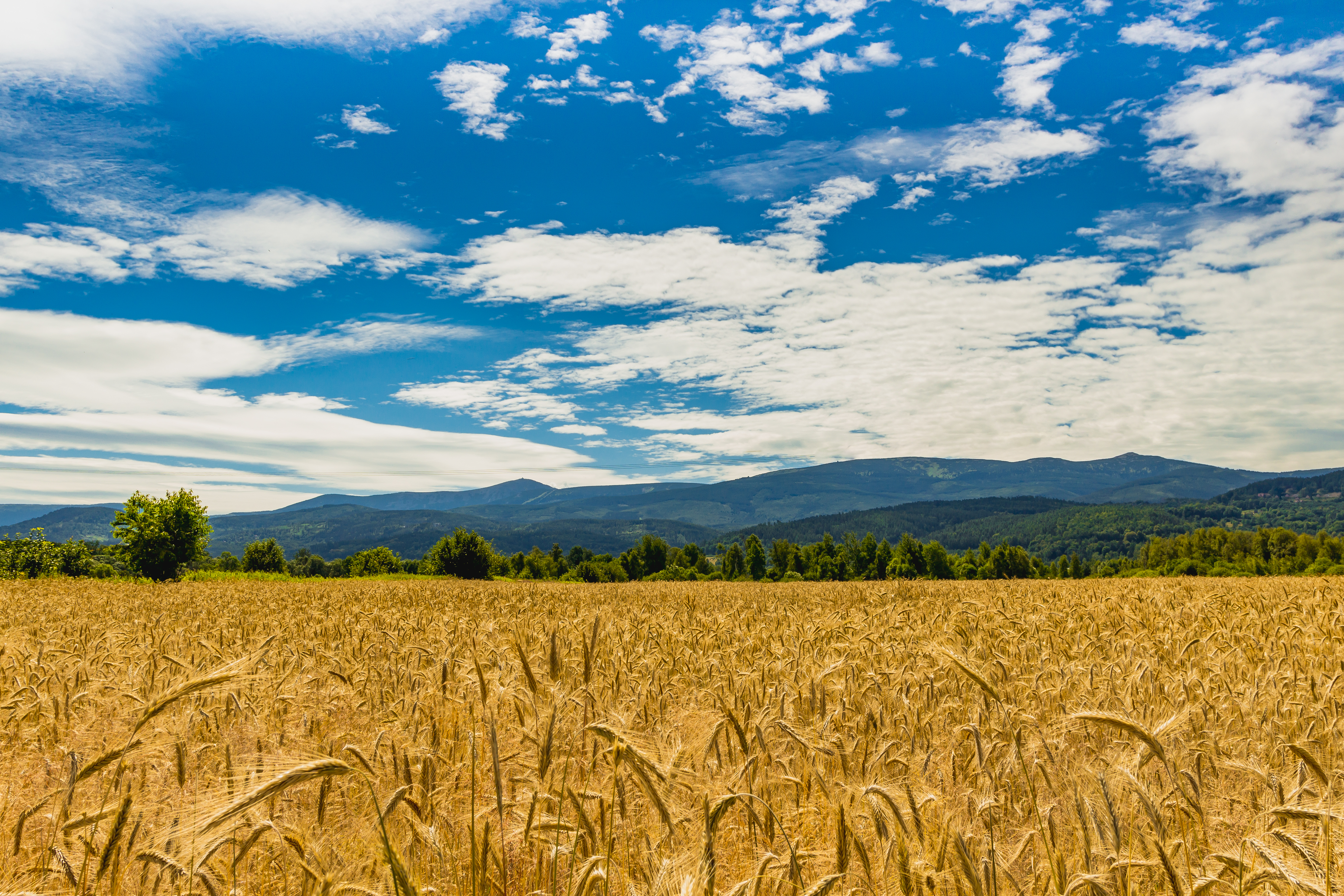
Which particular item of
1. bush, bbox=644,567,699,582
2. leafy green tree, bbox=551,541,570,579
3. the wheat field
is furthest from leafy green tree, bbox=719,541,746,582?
the wheat field

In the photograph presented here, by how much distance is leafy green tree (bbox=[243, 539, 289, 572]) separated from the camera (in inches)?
4508

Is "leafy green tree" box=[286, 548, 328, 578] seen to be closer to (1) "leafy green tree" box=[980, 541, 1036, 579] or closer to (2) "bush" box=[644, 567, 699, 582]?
(2) "bush" box=[644, 567, 699, 582]

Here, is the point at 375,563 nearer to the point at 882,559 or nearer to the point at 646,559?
the point at 646,559

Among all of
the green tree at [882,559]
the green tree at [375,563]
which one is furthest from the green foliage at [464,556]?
the green tree at [882,559]

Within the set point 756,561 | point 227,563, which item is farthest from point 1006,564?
point 227,563

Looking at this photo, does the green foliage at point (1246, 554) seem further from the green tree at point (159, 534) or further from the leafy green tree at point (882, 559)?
the green tree at point (159, 534)

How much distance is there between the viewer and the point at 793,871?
7.64ft

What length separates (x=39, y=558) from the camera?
57.2 meters

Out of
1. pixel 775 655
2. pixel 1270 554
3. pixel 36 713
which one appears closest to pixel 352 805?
pixel 36 713

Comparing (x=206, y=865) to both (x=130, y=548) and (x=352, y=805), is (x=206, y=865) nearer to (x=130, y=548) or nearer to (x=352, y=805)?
(x=352, y=805)

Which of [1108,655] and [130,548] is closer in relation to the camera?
[1108,655]

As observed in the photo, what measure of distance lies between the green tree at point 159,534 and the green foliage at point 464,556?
18.8 m

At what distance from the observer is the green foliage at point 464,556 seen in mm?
61375

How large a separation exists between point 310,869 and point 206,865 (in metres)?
0.87
